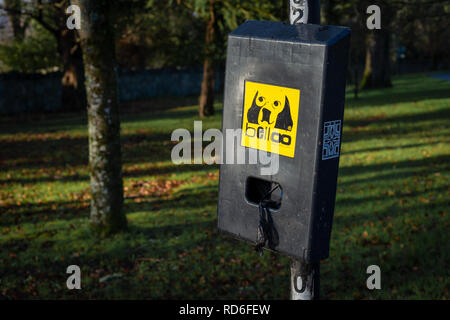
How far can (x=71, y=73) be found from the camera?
24781 millimetres

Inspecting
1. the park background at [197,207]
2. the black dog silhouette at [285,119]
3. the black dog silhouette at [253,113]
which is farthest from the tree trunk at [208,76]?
the black dog silhouette at [285,119]

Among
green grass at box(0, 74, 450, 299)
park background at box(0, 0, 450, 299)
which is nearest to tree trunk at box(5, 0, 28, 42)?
park background at box(0, 0, 450, 299)

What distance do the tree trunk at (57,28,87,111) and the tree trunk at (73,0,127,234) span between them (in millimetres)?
18296

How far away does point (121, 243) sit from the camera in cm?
743

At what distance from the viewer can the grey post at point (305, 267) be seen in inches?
109

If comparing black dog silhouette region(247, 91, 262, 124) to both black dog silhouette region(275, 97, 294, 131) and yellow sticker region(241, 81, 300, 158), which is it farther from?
black dog silhouette region(275, 97, 294, 131)

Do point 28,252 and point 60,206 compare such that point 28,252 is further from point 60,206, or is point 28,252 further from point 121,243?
point 60,206

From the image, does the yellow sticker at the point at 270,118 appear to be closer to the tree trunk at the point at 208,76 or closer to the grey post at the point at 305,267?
the grey post at the point at 305,267

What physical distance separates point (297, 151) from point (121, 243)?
17.9ft

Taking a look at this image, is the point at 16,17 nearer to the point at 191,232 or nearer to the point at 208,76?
the point at 208,76

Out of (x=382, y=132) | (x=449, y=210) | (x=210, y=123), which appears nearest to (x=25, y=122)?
(x=210, y=123)

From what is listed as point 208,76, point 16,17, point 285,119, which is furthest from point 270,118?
point 16,17

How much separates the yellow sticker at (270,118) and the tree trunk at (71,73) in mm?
23417

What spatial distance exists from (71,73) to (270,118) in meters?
24.0
